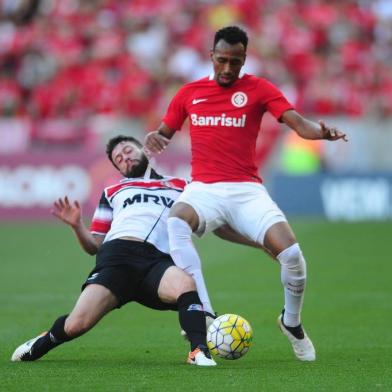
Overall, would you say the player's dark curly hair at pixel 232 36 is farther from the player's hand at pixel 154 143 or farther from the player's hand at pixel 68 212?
the player's hand at pixel 68 212

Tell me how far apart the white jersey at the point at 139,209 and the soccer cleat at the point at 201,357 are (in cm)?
96

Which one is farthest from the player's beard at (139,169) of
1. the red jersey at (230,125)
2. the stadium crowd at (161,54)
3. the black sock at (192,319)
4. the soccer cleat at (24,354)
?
the stadium crowd at (161,54)

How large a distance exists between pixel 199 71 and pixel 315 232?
18.6 feet

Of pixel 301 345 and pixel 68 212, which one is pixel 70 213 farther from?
pixel 301 345

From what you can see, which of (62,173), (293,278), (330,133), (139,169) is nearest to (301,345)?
(293,278)

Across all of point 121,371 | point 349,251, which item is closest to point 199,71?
point 349,251

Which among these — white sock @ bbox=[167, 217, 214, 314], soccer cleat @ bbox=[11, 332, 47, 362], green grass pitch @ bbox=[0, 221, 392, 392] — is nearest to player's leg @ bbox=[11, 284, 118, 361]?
soccer cleat @ bbox=[11, 332, 47, 362]

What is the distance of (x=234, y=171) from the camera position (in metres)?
7.96

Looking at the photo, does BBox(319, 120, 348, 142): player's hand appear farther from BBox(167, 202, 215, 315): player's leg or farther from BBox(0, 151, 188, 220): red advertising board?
BBox(0, 151, 188, 220): red advertising board

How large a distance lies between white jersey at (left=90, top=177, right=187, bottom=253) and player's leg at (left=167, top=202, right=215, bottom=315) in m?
0.21

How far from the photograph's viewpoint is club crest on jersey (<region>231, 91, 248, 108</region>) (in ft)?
26.0

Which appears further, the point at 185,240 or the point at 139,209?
the point at 139,209

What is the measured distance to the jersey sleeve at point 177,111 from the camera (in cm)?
824

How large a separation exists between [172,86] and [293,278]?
15582 mm
